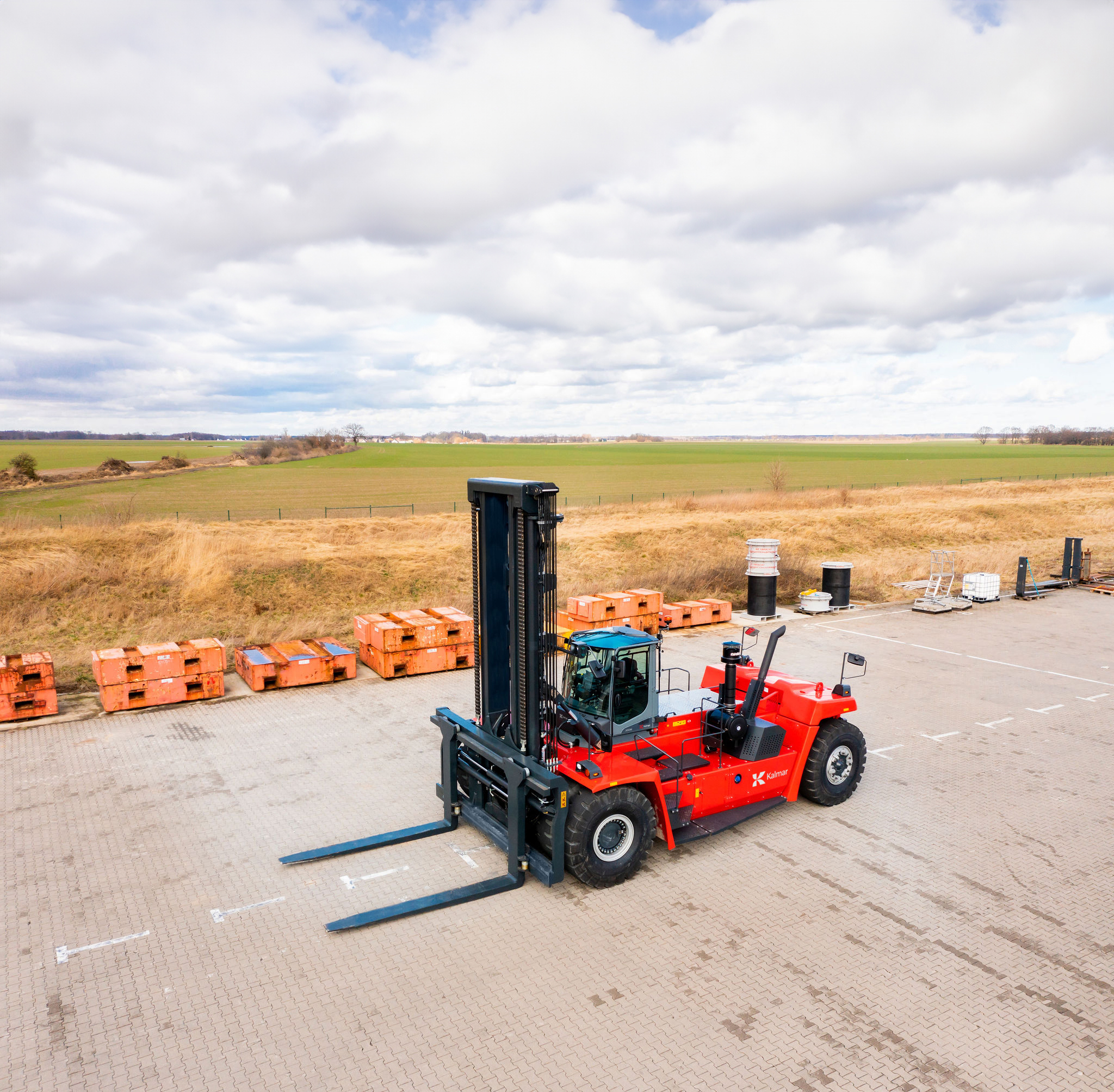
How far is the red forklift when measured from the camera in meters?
7.48

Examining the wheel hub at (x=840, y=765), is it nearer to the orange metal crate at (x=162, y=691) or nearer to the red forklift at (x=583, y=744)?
the red forklift at (x=583, y=744)

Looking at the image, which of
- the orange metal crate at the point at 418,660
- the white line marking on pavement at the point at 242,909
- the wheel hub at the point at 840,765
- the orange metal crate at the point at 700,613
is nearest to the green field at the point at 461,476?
the orange metal crate at the point at 418,660

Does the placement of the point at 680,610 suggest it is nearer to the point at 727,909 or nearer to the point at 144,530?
the point at 727,909

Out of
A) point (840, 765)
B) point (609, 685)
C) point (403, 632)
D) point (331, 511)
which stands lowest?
point (840, 765)

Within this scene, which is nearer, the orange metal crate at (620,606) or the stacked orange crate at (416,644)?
the stacked orange crate at (416,644)

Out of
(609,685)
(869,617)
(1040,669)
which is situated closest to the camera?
(609,685)

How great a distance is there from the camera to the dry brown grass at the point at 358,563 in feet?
67.4

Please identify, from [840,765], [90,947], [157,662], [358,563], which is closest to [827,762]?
[840,765]

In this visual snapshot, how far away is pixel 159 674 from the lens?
13.4m

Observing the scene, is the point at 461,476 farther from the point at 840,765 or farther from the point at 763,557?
the point at 840,765

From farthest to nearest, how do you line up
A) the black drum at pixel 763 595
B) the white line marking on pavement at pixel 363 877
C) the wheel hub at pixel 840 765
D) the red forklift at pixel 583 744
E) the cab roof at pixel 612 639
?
the black drum at pixel 763 595 < the wheel hub at pixel 840 765 < the cab roof at pixel 612 639 < the white line marking on pavement at pixel 363 877 < the red forklift at pixel 583 744

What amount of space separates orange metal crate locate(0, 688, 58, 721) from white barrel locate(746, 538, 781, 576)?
609 inches

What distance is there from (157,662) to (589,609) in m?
8.82

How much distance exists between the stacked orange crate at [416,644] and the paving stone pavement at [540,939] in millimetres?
3465
